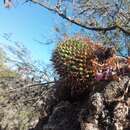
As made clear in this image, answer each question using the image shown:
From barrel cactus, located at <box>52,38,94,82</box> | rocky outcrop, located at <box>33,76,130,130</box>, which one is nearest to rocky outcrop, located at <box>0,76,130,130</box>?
rocky outcrop, located at <box>33,76,130,130</box>

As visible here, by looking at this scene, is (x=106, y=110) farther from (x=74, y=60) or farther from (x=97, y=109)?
(x=74, y=60)

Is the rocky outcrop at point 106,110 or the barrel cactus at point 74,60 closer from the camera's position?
the rocky outcrop at point 106,110

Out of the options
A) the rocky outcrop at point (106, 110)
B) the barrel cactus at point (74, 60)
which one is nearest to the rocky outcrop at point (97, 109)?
the rocky outcrop at point (106, 110)

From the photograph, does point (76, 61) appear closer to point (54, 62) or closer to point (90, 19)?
point (54, 62)

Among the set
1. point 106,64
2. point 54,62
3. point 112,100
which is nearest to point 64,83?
point 54,62

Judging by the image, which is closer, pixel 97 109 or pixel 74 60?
pixel 97 109

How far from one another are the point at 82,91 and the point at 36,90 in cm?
145

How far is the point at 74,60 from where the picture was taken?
8.50ft

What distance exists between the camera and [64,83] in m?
2.72

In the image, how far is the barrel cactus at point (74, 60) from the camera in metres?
2.54

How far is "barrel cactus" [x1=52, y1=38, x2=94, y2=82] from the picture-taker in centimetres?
254

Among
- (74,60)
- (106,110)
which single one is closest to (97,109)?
(106,110)

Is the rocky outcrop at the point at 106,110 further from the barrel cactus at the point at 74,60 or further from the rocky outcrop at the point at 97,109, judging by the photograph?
the barrel cactus at the point at 74,60

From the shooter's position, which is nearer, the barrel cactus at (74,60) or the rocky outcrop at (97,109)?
the rocky outcrop at (97,109)
